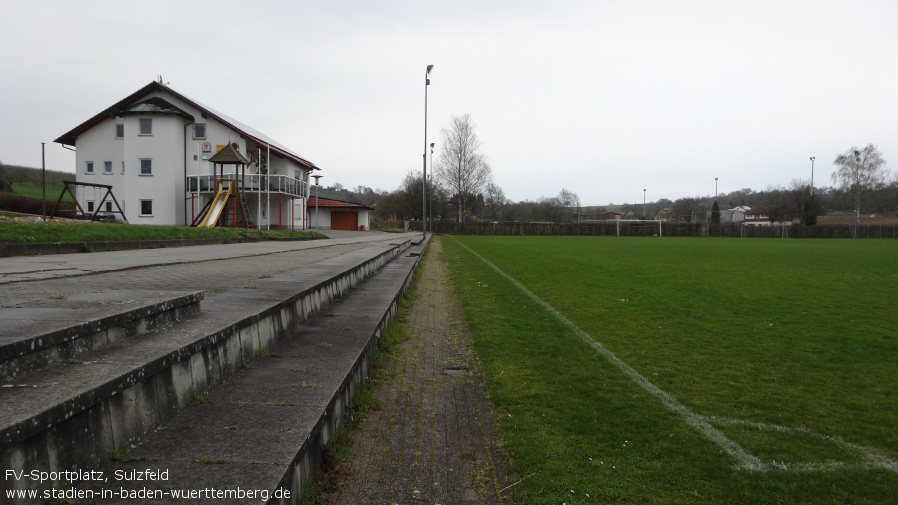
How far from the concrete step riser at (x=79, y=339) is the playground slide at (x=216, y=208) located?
3176 centimetres

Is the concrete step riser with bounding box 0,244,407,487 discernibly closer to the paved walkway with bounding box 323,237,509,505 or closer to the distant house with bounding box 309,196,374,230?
the paved walkway with bounding box 323,237,509,505

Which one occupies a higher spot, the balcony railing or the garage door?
the balcony railing

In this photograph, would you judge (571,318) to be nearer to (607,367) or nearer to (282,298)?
(607,367)

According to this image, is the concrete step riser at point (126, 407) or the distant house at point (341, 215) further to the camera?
the distant house at point (341, 215)

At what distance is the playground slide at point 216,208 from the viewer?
3372cm

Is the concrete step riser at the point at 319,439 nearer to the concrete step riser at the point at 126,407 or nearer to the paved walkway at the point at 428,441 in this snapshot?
the paved walkway at the point at 428,441

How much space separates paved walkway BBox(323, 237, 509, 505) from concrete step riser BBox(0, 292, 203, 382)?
1.52 m

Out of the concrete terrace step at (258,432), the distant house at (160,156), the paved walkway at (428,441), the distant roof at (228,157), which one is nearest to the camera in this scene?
the concrete terrace step at (258,432)

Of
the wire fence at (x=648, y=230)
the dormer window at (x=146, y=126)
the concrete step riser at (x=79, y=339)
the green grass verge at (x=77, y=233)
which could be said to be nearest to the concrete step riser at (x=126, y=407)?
the concrete step riser at (x=79, y=339)

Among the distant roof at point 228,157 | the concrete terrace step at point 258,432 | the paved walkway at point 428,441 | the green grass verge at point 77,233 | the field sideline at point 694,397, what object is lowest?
the paved walkway at point 428,441

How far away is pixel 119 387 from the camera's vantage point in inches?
98.7

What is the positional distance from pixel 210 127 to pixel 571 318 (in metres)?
41.1

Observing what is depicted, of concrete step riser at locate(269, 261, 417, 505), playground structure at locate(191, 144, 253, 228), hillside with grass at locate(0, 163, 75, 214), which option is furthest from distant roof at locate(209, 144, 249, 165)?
concrete step riser at locate(269, 261, 417, 505)

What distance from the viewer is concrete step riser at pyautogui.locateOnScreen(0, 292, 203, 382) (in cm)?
253
